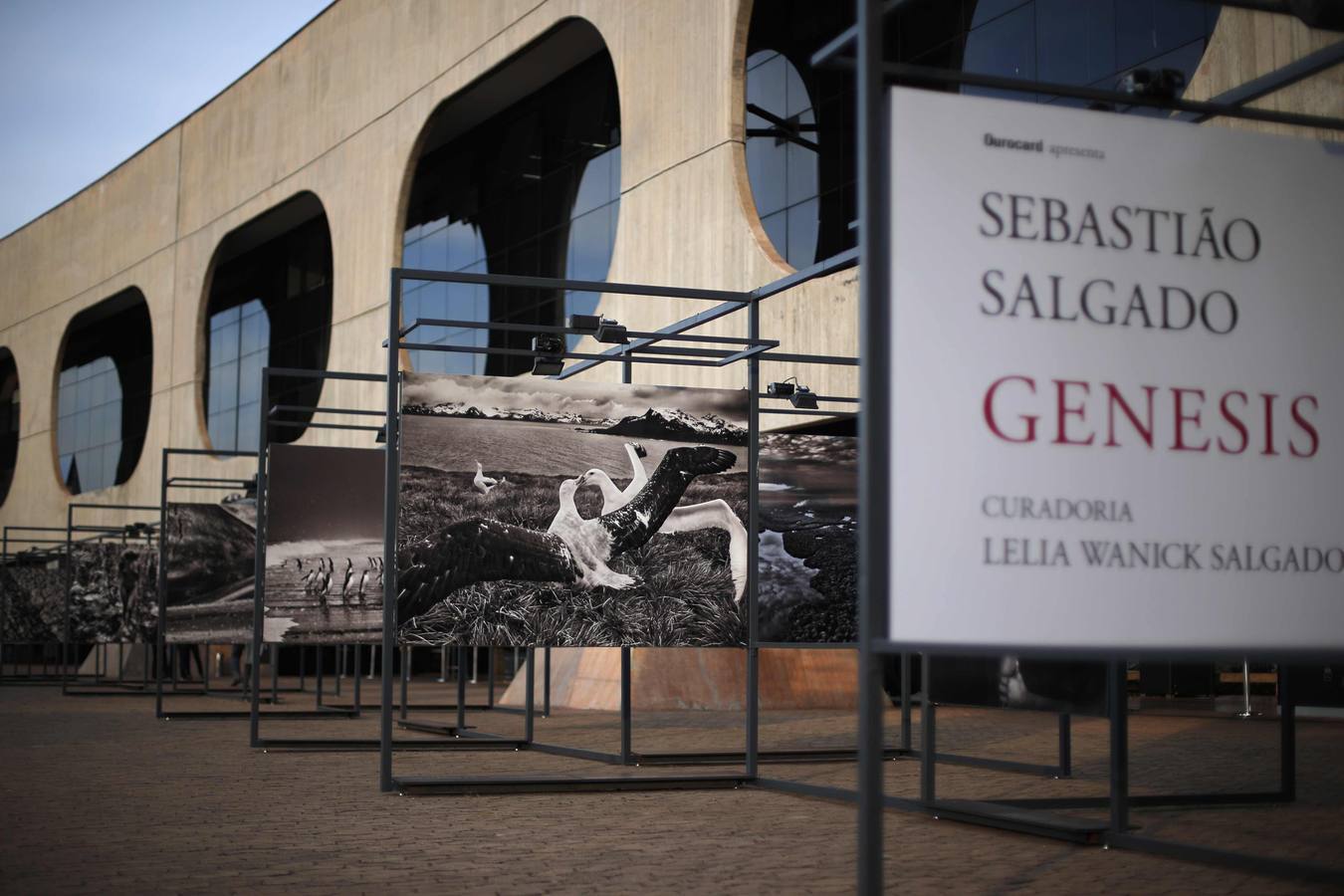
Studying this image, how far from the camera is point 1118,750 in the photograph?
8.12 m

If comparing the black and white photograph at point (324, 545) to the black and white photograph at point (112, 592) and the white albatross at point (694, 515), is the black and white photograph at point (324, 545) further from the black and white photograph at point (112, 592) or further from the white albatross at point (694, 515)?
the black and white photograph at point (112, 592)

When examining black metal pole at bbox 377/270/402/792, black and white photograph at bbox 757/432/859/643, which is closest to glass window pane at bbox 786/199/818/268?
black and white photograph at bbox 757/432/859/643

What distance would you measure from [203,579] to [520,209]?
14.3 m

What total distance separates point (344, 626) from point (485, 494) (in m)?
5.26

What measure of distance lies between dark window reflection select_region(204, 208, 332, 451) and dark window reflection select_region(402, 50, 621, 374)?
438cm

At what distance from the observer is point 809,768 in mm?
12484

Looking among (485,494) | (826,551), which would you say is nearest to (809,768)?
(826,551)

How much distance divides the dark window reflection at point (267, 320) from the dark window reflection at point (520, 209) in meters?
4.38

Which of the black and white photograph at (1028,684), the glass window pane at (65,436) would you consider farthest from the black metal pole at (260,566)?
the glass window pane at (65,436)

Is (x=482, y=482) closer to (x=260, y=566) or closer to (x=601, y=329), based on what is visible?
(x=601, y=329)

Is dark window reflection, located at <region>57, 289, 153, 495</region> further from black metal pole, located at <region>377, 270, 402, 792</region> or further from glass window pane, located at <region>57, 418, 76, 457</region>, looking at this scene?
black metal pole, located at <region>377, 270, 402, 792</region>

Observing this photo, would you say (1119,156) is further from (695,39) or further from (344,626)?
(695,39)

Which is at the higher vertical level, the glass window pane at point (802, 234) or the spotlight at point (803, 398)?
the glass window pane at point (802, 234)

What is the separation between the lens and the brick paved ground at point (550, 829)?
22.7 feet
